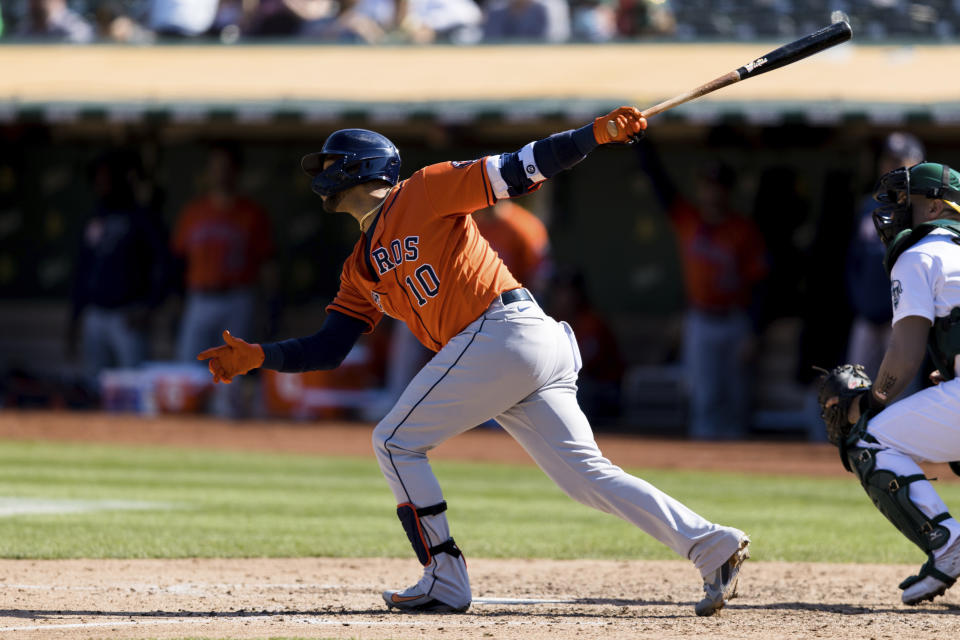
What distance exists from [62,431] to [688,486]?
545 cm

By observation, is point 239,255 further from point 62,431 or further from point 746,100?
point 746,100

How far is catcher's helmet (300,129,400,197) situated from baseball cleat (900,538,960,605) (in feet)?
7.49

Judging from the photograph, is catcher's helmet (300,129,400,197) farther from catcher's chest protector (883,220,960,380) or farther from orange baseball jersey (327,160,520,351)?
catcher's chest protector (883,220,960,380)

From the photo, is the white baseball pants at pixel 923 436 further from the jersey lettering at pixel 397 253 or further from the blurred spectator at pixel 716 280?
the blurred spectator at pixel 716 280

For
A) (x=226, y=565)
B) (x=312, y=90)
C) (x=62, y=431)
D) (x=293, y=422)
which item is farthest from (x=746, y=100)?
(x=226, y=565)

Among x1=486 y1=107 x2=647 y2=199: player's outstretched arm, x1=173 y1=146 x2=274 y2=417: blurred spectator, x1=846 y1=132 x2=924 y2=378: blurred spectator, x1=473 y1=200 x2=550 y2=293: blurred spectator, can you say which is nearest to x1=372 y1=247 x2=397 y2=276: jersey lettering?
x1=486 y1=107 x2=647 y2=199: player's outstretched arm

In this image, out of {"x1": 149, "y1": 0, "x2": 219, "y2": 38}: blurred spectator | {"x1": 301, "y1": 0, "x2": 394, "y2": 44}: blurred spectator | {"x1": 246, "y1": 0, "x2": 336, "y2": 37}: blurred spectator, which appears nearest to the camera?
{"x1": 301, "y1": 0, "x2": 394, "y2": 44}: blurred spectator

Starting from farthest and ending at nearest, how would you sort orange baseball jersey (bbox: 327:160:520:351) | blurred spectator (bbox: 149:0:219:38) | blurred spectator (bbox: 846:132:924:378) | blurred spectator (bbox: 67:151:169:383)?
blurred spectator (bbox: 149:0:219:38)
blurred spectator (bbox: 67:151:169:383)
blurred spectator (bbox: 846:132:924:378)
orange baseball jersey (bbox: 327:160:520:351)

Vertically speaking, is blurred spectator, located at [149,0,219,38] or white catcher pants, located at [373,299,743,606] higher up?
blurred spectator, located at [149,0,219,38]

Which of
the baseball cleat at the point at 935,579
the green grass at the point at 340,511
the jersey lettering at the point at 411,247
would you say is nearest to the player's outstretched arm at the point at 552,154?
the jersey lettering at the point at 411,247

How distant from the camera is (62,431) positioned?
12.1 meters

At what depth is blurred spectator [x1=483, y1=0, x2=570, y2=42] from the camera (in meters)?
14.3

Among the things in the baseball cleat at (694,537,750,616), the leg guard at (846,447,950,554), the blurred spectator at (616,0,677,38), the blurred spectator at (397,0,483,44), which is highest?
the blurred spectator at (616,0,677,38)

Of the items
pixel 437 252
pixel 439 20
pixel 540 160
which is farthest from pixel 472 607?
pixel 439 20
